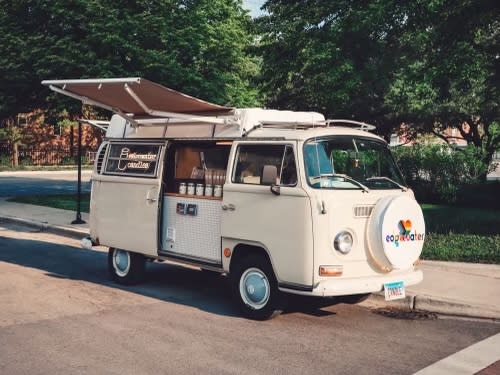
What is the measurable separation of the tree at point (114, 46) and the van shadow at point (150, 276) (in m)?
9.18

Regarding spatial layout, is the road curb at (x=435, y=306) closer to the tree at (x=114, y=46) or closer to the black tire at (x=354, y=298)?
the black tire at (x=354, y=298)

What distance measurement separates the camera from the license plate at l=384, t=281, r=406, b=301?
7.31 meters

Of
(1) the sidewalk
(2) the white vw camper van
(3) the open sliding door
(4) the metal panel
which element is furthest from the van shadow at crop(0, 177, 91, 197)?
(1) the sidewalk

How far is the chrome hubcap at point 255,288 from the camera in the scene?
7.54m

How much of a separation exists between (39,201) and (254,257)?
1522cm

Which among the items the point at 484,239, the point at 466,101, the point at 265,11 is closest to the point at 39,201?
the point at 265,11

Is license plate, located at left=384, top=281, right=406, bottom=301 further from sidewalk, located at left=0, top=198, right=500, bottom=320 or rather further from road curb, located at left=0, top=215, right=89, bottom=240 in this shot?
road curb, located at left=0, top=215, right=89, bottom=240

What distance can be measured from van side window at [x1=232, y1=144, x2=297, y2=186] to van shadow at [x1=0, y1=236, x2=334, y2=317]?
175cm

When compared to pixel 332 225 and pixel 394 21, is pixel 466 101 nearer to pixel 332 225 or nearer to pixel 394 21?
pixel 394 21

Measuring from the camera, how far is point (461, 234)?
13.2m

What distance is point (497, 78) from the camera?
577 inches

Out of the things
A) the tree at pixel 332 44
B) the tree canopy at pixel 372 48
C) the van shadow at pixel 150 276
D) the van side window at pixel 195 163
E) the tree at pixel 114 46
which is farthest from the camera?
the tree at pixel 114 46

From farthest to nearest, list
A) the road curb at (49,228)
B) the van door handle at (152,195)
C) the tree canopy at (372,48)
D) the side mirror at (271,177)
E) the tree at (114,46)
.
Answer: the tree at (114,46) < the tree canopy at (372,48) < the road curb at (49,228) < the van door handle at (152,195) < the side mirror at (271,177)

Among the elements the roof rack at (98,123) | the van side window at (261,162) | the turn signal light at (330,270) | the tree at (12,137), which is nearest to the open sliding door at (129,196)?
the roof rack at (98,123)
